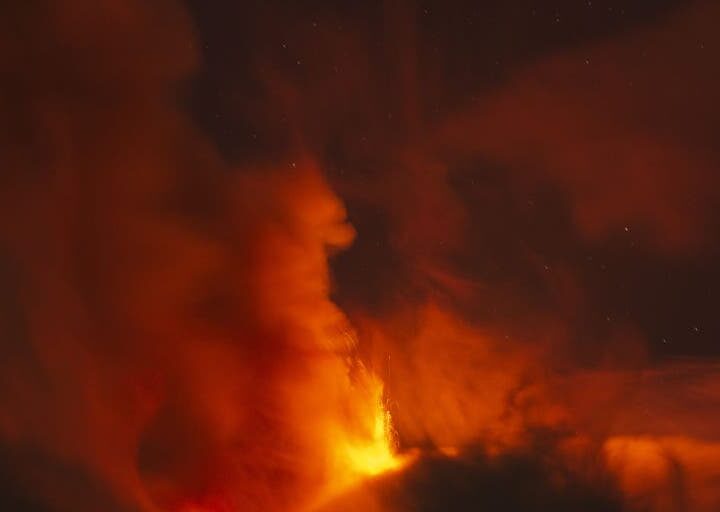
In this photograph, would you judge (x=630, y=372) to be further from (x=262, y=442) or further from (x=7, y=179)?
(x=7, y=179)

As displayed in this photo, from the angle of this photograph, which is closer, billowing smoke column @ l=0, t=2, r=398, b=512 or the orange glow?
billowing smoke column @ l=0, t=2, r=398, b=512

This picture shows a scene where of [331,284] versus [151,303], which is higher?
[331,284]

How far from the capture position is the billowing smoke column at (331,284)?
14.8 feet

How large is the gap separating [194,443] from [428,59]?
241 cm

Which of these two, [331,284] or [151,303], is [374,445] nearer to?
[331,284]

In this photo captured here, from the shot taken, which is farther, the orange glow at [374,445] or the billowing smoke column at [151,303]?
the orange glow at [374,445]

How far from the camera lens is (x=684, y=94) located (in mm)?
4926

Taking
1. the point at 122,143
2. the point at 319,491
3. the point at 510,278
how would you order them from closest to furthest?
1. the point at 319,491
2. the point at 122,143
3. the point at 510,278

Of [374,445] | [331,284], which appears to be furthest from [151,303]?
[374,445]

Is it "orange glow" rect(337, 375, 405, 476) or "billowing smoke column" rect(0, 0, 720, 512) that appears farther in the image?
"orange glow" rect(337, 375, 405, 476)

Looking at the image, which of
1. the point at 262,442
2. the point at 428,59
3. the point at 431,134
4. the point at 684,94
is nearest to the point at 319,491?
the point at 262,442

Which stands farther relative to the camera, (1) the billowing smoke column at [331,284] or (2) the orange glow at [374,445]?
(2) the orange glow at [374,445]

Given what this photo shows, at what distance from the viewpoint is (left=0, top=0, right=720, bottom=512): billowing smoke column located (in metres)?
4.50

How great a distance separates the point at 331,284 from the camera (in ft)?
16.9
